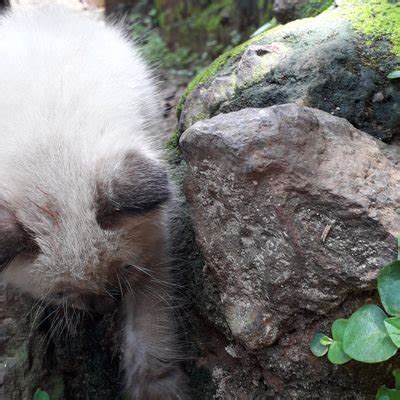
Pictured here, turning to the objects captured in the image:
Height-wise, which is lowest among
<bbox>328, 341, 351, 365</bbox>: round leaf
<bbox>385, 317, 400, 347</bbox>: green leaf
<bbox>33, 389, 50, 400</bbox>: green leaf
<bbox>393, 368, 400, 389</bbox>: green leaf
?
<bbox>33, 389, 50, 400</bbox>: green leaf

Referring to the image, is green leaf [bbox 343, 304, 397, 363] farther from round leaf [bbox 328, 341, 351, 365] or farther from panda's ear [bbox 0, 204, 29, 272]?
panda's ear [bbox 0, 204, 29, 272]

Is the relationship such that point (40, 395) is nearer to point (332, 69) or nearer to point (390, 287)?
point (390, 287)

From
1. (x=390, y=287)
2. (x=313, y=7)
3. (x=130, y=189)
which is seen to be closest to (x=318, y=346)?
(x=390, y=287)

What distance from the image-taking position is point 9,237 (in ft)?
6.30

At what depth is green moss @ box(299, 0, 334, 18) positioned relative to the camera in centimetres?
291

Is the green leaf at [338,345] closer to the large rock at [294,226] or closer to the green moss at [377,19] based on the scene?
the large rock at [294,226]

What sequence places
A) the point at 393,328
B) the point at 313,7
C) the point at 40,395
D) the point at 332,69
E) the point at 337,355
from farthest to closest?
the point at 313,7, the point at 40,395, the point at 332,69, the point at 337,355, the point at 393,328

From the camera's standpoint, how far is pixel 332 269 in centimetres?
174

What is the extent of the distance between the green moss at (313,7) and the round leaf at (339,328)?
1776 millimetres

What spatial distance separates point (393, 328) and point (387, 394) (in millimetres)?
234

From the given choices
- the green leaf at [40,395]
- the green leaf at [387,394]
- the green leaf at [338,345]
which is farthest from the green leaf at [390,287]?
the green leaf at [40,395]

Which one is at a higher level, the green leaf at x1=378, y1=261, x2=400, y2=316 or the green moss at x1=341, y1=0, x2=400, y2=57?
the green moss at x1=341, y1=0, x2=400, y2=57

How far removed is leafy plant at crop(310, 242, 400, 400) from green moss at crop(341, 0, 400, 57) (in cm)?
95

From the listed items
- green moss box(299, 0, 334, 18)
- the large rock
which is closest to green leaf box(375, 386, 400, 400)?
the large rock
